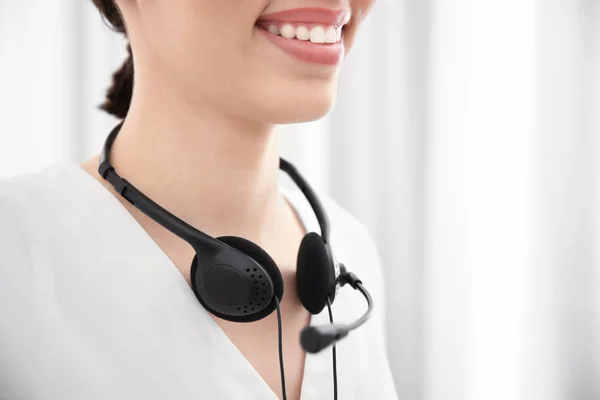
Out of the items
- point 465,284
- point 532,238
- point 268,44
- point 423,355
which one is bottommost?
point 423,355

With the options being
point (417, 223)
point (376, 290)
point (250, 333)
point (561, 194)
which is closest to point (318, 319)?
point (250, 333)

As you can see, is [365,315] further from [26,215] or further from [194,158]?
[26,215]

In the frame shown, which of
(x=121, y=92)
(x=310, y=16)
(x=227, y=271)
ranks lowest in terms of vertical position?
(x=227, y=271)

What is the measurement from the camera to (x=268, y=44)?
60 cm

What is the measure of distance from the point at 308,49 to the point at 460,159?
96 cm

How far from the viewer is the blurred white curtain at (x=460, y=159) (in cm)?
145

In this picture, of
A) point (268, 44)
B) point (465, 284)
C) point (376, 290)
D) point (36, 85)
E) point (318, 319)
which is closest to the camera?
point (268, 44)

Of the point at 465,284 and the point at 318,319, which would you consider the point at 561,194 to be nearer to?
the point at 465,284

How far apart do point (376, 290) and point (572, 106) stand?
809 mm

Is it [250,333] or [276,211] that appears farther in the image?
[276,211]

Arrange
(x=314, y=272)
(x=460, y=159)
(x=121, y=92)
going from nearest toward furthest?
(x=314, y=272), (x=121, y=92), (x=460, y=159)

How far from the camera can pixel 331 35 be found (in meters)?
0.64

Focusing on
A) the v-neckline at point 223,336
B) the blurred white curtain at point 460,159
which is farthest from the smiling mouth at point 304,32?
the blurred white curtain at point 460,159

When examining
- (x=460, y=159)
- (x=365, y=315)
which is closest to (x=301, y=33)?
(x=365, y=315)
